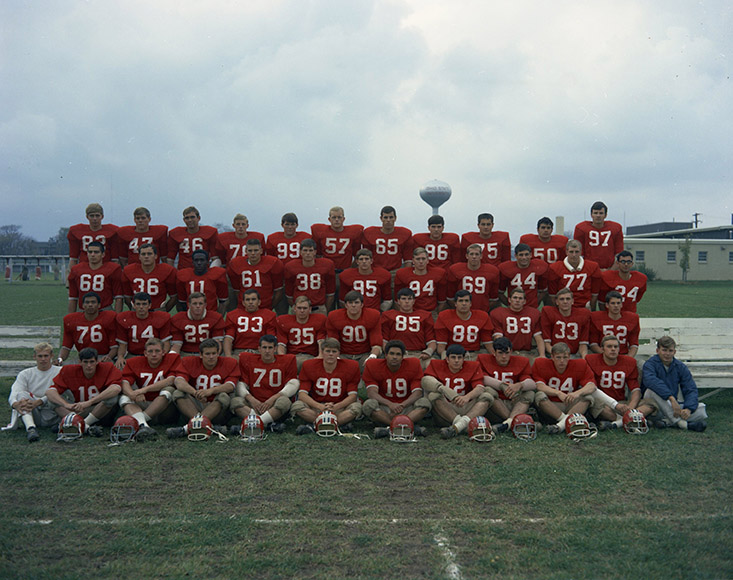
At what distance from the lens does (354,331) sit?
7.34 meters

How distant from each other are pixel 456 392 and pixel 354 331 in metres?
1.46

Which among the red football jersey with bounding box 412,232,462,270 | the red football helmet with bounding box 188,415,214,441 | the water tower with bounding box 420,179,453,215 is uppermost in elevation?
the water tower with bounding box 420,179,453,215

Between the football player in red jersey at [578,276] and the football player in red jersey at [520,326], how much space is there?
0.65m

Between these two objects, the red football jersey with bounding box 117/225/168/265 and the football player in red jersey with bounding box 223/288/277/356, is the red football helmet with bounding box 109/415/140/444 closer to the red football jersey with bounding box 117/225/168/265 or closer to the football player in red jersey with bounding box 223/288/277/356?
the football player in red jersey with bounding box 223/288/277/356

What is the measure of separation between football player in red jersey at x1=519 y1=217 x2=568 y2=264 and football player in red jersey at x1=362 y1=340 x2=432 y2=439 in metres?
2.80

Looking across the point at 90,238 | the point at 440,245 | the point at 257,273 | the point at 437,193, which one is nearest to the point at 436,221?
the point at 440,245

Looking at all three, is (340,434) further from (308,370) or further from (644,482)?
(644,482)

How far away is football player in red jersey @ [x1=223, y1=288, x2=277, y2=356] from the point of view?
7410 millimetres

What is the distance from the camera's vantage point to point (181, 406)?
6531 millimetres

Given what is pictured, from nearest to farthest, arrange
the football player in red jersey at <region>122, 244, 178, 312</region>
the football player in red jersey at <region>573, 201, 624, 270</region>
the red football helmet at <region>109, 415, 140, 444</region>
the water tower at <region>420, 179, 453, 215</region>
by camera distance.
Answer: the red football helmet at <region>109, 415, 140, 444</region> < the football player in red jersey at <region>122, 244, 178, 312</region> < the football player in red jersey at <region>573, 201, 624, 270</region> < the water tower at <region>420, 179, 453, 215</region>

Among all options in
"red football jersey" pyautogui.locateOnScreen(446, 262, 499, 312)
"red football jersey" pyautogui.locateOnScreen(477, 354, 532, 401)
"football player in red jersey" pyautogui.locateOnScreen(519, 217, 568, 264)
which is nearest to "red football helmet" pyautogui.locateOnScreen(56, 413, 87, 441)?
"red football jersey" pyautogui.locateOnScreen(477, 354, 532, 401)

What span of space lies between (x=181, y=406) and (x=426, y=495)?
3.03 meters

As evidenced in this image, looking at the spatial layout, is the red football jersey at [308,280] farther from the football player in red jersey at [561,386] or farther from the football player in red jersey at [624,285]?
the football player in red jersey at [624,285]

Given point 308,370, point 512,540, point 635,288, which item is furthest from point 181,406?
point 635,288
